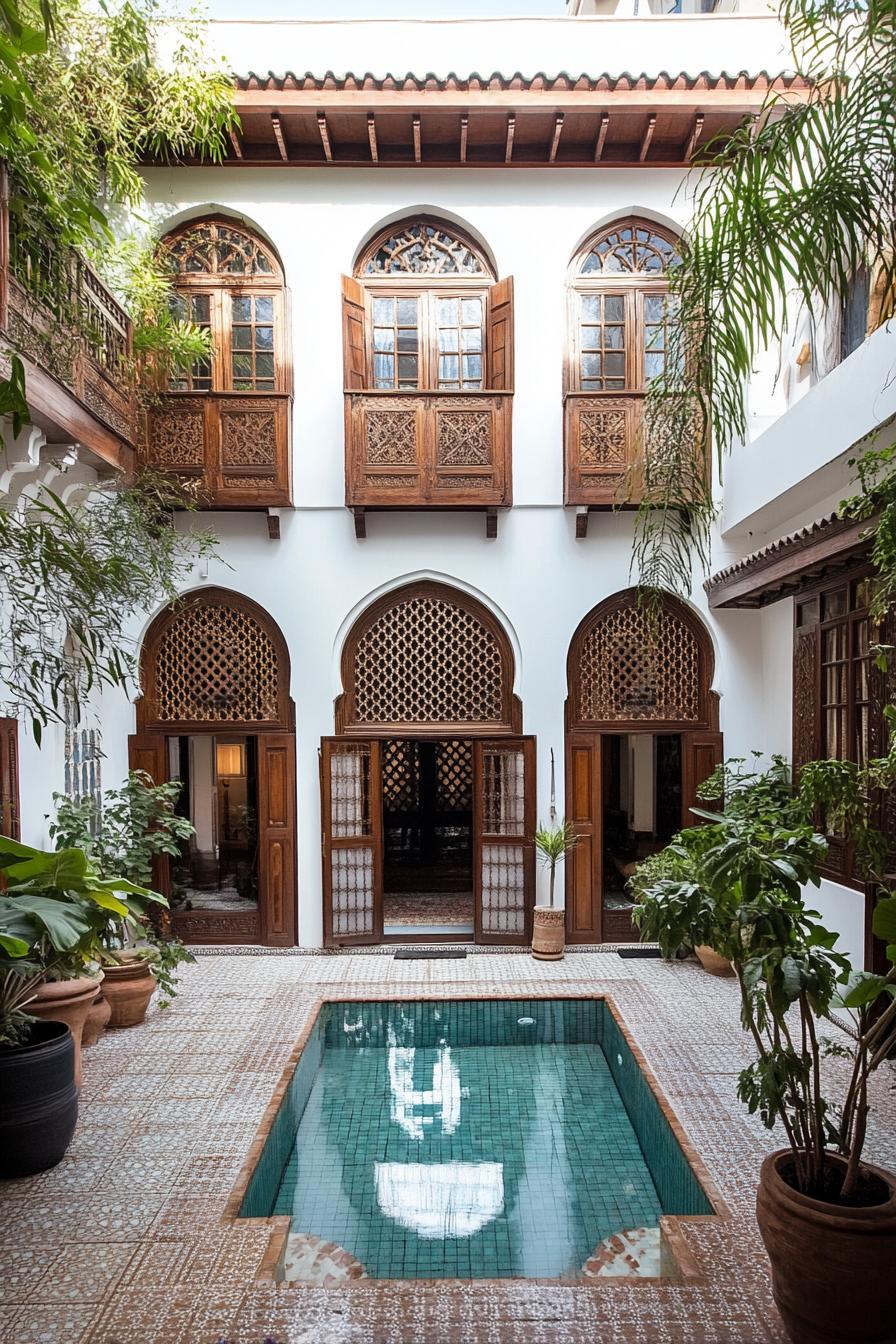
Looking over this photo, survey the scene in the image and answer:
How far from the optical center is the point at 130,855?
7.04m

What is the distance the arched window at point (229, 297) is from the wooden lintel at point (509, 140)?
229 cm

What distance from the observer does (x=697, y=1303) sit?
3.28m

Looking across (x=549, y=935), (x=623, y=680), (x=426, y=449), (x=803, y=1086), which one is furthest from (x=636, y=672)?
(x=803, y=1086)

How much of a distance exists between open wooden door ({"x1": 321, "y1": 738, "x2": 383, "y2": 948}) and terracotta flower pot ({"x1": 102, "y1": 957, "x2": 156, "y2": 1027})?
2.17 metres

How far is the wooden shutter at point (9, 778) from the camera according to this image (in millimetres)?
5914

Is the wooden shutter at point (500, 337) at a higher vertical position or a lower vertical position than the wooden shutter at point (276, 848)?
higher

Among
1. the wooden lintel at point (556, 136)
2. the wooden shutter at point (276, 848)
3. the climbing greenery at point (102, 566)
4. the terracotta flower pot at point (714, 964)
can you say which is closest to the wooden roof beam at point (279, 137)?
the wooden lintel at point (556, 136)

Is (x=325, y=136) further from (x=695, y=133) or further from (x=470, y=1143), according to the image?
(x=470, y=1143)

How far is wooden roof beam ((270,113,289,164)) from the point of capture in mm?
7650

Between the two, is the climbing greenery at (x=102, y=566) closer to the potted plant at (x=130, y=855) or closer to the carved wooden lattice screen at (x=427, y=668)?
the potted plant at (x=130, y=855)

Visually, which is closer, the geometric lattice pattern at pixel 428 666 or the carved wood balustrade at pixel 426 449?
the carved wood balustrade at pixel 426 449

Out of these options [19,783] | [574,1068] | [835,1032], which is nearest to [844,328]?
[835,1032]

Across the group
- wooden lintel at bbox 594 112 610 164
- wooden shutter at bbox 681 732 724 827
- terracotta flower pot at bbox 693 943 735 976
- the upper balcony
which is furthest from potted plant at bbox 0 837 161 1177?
wooden lintel at bbox 594 112 610 164

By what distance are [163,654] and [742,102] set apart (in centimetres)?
702
